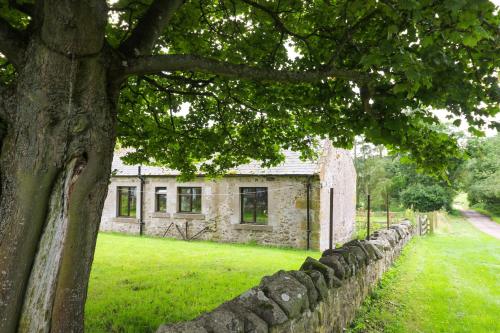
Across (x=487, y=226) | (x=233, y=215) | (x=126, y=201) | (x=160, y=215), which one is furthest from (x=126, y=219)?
(x=487, y=226)

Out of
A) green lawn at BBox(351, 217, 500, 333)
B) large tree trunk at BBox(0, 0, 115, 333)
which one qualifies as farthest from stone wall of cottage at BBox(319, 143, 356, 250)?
large tree trunk at BBox(0, 0, 115, 333)

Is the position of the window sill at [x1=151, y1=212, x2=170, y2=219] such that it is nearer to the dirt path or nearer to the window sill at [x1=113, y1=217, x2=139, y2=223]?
the window sill at [x1=113, y1=217, x2=139, y2=223]

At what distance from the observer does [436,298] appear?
25.2 feet

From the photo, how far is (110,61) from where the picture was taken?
11.8 feet

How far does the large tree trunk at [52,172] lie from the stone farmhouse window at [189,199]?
1446 cm

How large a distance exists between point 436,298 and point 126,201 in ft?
55.4

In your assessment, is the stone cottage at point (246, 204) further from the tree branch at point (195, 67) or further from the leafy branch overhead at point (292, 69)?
the tree branch at point (195, 67)

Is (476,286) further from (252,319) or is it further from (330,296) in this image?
(252,319)

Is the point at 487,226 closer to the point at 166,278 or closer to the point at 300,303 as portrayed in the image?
the point at 166,278

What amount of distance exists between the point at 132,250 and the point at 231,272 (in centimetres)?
570

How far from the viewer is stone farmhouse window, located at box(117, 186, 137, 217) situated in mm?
20156

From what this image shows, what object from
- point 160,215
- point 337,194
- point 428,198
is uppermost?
point 337,194

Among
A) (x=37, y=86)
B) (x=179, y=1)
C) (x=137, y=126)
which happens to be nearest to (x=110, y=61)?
(x=37, y=86)

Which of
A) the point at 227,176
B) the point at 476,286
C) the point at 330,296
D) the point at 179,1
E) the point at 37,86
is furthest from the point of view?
the point at 227,176
